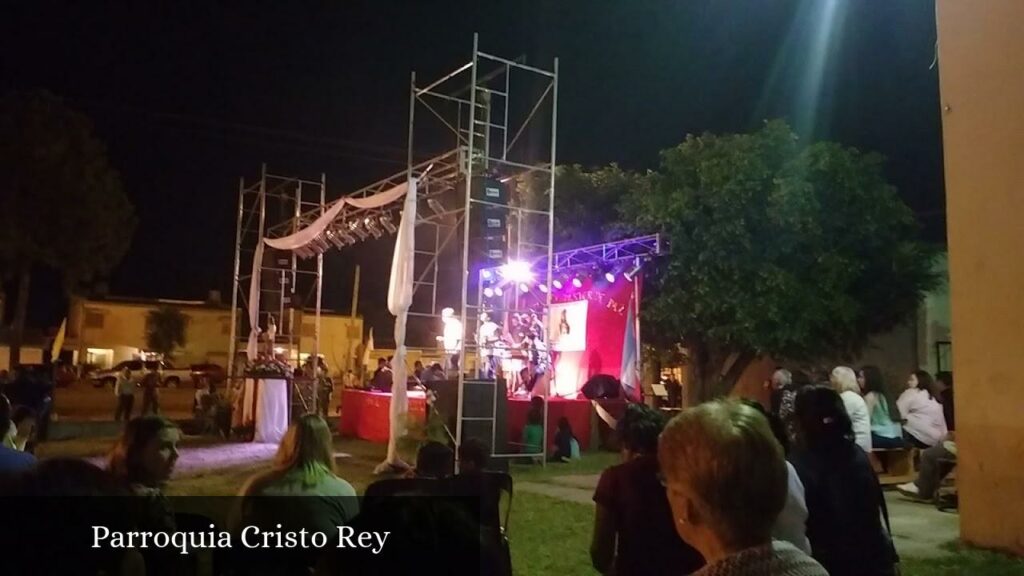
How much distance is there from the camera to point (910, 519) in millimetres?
7977

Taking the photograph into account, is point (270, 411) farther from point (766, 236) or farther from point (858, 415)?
point (858, 415)

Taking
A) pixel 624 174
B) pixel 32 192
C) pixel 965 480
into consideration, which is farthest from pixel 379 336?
pixel 965 480

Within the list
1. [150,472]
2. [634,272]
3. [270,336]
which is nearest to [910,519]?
[150,472]

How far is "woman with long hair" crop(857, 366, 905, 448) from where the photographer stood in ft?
30.0

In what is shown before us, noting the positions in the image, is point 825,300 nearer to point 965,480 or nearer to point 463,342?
point 463,342

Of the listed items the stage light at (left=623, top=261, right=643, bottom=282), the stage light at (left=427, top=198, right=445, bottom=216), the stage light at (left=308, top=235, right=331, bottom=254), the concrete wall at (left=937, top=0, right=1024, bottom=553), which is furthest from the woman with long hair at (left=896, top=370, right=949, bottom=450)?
the stage light at (left=308, top=235, right=331, bottom=254)

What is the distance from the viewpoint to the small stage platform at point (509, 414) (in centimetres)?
1390

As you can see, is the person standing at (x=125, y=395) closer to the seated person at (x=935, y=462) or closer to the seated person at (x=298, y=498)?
the seated person at (x=935, y=462)

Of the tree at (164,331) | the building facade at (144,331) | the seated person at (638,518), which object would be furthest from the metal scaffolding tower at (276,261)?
the tree at (164,331)

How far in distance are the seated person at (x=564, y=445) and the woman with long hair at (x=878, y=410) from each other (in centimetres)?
503

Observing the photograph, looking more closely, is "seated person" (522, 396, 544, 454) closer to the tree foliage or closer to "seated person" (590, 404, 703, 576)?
the tree foliage

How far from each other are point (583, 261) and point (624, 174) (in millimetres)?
3792

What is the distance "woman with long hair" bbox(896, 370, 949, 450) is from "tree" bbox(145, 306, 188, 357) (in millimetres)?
37885

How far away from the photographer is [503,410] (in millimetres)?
11930
